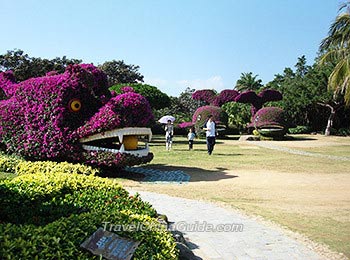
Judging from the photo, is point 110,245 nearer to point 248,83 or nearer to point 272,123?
point 272,123

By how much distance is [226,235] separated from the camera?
5.39 meters

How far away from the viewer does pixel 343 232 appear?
5.60 metres

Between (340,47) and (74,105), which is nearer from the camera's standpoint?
(74,105)

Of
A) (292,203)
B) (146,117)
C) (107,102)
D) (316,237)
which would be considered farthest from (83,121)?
(316,237)

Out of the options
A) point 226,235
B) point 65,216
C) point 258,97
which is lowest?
point 226,235

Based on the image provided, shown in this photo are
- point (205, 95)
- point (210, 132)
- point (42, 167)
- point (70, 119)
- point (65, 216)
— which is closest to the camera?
point (65, 216)

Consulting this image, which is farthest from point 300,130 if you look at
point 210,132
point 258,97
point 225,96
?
point 210,132

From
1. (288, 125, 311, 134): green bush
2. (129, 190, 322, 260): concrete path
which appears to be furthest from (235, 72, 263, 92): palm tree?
(129, 190, 322, 260): concrete path

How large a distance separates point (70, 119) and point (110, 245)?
21.9ft

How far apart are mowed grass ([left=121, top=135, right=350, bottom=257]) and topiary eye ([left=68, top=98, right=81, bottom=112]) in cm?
212

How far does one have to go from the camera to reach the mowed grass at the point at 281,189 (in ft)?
19.9

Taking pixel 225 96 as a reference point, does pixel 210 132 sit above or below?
below

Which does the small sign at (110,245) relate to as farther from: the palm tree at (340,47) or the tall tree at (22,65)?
the tall tree at (22,65)

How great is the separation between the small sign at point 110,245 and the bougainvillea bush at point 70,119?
19.4 ft
